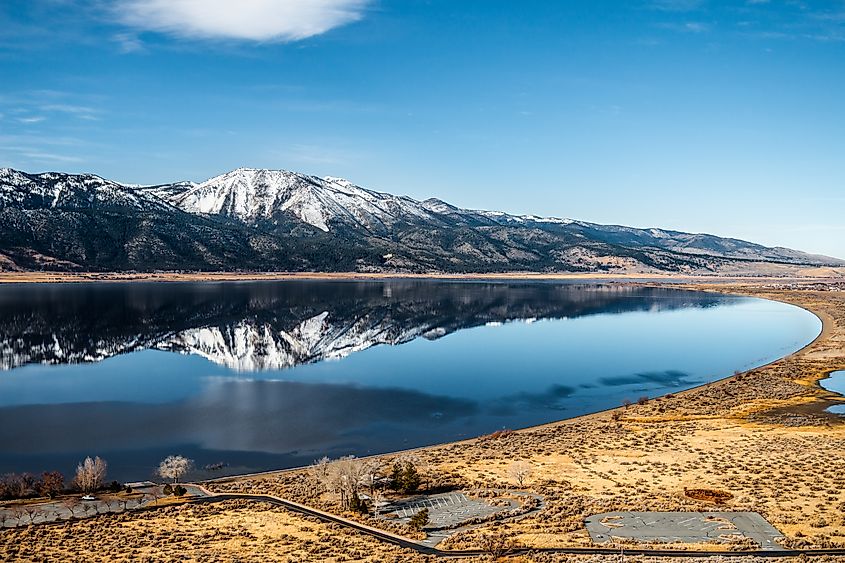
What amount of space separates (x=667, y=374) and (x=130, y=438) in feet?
181

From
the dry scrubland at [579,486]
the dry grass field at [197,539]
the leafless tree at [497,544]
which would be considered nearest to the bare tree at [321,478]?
the dry scrubland at [579,486]

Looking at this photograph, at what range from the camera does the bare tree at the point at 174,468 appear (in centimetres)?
3756

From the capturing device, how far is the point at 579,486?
35.4 metres

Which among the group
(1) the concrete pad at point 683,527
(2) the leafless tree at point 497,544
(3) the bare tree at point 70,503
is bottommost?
(3) the bare tree at point 70,503

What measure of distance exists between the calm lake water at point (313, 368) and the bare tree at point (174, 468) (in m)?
1.09

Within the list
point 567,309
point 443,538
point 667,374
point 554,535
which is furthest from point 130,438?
point 567,309

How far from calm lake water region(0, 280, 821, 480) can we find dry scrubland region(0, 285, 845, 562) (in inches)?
274

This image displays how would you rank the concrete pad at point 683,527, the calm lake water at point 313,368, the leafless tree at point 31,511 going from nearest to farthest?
the concrete pad at point 683,527
the leafless tree at point 31,511
the calm lake water at point 313,368

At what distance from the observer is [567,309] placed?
14875 cm

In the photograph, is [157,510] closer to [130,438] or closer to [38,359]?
[130,438]

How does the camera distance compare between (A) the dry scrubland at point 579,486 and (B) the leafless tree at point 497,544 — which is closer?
(B) the leafless tree at point 497,544

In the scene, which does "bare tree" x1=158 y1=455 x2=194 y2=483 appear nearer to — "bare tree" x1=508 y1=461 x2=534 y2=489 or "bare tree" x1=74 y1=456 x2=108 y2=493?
"bare tree" x1=74 y1=456 x2=108 y2=493

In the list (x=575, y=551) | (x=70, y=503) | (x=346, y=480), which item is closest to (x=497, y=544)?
(x=575, y=551)

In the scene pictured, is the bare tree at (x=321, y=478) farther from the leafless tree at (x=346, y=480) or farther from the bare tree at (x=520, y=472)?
the bare tree at (x=520, y=472)
